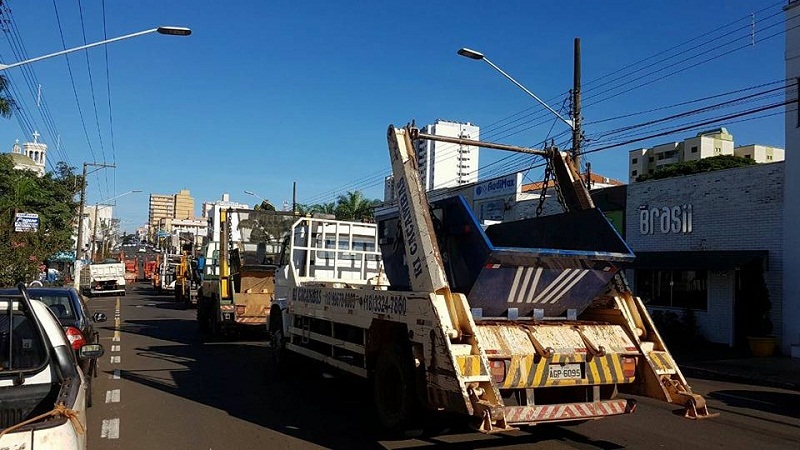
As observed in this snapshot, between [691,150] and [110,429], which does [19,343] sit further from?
[691,150]

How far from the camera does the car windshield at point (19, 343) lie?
4555 mm

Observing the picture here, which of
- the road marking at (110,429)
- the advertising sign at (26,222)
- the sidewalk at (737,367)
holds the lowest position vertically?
the sidewalk at (737,367)

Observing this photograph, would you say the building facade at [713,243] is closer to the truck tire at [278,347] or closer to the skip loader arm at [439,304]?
the truck tire at [278,347]

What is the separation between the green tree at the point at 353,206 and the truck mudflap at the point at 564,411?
132ft

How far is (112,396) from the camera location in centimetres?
920

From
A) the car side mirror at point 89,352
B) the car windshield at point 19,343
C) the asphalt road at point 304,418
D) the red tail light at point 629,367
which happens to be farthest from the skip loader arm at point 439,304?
the car windshield at point 19,343

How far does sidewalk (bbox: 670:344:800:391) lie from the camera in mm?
12844

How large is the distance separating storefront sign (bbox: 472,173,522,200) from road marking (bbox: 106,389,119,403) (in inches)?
809

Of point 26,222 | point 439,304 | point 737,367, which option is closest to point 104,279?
point 26,222

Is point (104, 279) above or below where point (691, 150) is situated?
below

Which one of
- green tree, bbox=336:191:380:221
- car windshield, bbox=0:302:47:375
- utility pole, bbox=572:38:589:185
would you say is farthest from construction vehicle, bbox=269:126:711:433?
green tree, bbox=336:191:380:221

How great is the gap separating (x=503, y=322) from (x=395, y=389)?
134 cm

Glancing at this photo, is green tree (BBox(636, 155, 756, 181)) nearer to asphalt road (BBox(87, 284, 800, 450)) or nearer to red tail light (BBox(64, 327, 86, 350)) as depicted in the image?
asphalt road (BBox(87, 284, 800, 450))

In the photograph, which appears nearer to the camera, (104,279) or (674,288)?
(674,288)
